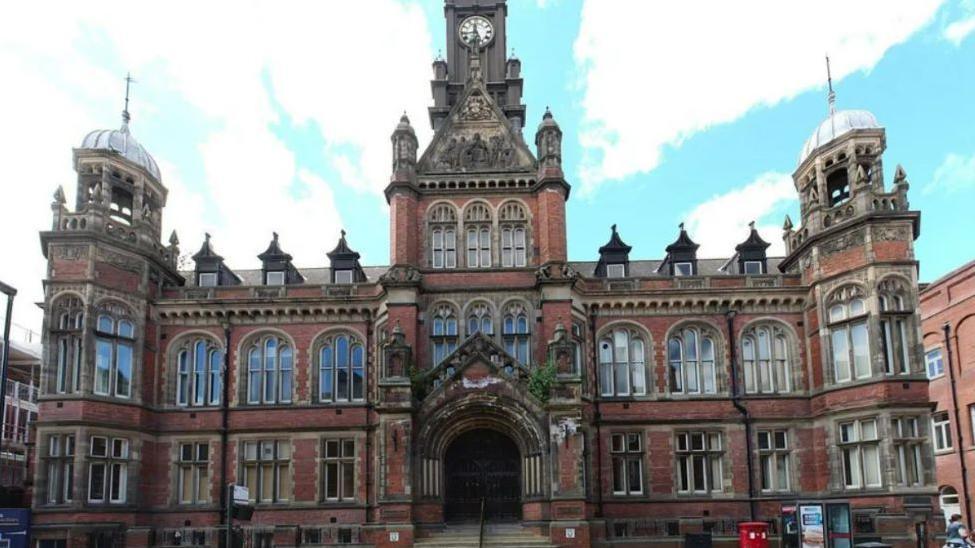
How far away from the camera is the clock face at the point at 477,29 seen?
4212 centimetres

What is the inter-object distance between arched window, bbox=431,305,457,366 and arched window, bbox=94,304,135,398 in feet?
38.4

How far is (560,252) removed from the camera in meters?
32.2

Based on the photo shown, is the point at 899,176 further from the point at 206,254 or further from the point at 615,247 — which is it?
the point at 206,254

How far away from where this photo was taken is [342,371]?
33.7 metres

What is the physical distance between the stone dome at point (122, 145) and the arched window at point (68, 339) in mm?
6320

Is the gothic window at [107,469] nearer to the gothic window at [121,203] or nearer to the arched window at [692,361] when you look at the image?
the gothic window at [121,203]

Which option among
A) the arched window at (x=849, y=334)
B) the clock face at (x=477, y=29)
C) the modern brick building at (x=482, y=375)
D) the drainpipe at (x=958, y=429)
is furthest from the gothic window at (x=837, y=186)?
the clock face at (x=477, y=29)

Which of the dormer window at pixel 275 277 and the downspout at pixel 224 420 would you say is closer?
the downspout at pixel 224 420

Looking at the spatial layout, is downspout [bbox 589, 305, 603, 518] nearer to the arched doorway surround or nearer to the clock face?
the arched doorway surround

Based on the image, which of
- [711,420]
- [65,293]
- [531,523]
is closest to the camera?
[531,523]

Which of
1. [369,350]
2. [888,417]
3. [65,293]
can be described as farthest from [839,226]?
Result: [65,293]

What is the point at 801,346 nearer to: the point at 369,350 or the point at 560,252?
the point at 560,252

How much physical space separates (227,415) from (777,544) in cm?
2150

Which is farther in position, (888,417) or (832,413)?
(832,413)
